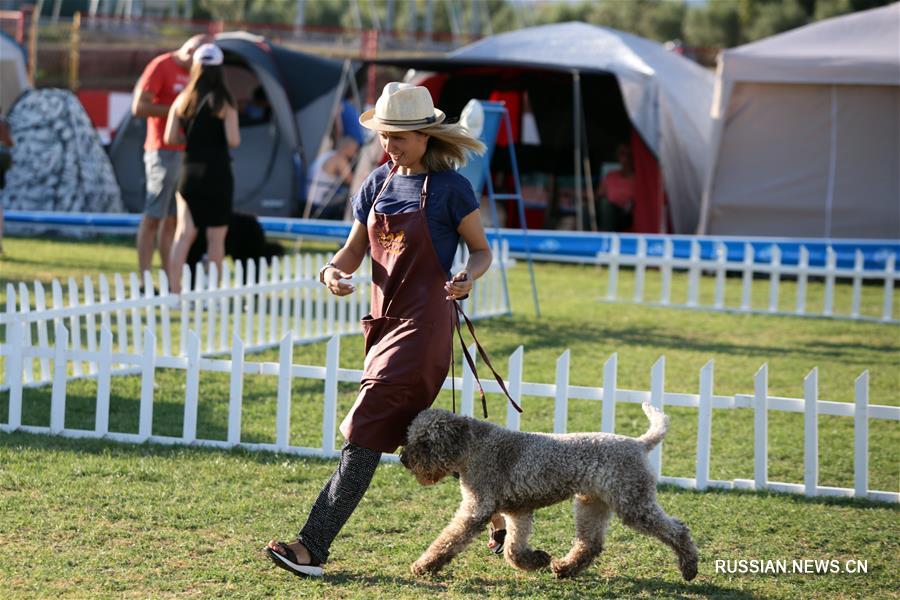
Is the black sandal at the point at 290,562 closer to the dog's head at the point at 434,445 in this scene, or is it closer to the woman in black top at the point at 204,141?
the dog's head at the point at 434,445

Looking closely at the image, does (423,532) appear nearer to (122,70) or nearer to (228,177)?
(228,177)

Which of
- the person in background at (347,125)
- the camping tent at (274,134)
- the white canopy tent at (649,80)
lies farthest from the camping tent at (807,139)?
the camping tent at (274,134)

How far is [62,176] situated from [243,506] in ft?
35.8

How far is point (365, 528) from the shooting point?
436 centimetres

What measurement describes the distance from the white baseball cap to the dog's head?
4.95m

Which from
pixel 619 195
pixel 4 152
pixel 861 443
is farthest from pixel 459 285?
pixel 619 195

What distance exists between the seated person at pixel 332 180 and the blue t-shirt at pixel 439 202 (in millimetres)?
10889

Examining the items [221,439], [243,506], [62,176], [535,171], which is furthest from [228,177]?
[535,171]

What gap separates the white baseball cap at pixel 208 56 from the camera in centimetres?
798

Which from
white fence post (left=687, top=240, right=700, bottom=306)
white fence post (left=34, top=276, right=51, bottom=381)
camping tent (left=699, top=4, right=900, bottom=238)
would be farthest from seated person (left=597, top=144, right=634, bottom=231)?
white fence post (left=34, top=276, right=51, bottom=381)

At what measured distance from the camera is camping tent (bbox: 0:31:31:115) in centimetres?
1675

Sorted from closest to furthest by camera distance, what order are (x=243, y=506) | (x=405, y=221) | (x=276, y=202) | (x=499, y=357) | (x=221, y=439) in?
(x=405, y=221), (x=243, y=506), (x=221, y=439), (x=499, y=357), (x=276, y=202)

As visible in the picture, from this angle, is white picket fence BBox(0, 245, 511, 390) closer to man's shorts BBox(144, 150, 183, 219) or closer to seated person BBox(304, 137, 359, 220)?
man's shorts BBox(144, 150, 183, 219)

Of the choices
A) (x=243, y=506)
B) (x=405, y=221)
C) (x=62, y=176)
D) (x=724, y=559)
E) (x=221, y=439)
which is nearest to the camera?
(x=405, y=221)
